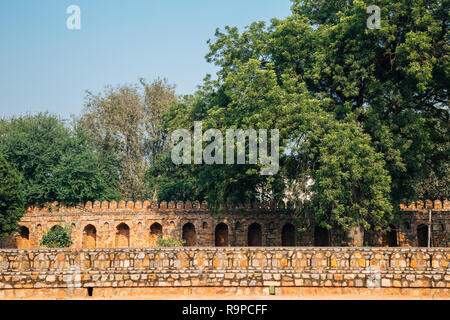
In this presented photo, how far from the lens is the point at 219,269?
37.6ft

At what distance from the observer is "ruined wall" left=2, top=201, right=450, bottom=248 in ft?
84.3

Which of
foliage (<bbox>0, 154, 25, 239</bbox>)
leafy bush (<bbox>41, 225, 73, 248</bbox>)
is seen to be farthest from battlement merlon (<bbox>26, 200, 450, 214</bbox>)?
foliage (<bbox>0, 154, 25, 239</bbox>)

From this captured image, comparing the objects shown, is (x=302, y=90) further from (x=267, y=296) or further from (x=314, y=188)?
(x=267, y=296)

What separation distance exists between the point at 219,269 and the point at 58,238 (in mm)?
17129

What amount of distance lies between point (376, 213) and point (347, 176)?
1917mm

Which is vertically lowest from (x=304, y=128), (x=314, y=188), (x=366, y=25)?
(x=314, y=188)

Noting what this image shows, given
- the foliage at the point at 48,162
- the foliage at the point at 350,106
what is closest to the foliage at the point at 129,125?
the foliage at the point at 48,162

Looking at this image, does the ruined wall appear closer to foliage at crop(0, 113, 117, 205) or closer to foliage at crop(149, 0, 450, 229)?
foliage at crop(0, 113, 117, 205)

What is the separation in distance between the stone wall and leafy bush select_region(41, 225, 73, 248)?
1501 centimetres

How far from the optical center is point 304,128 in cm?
1761

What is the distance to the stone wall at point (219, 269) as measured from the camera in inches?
444

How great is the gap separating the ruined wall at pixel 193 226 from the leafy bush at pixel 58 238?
82.4 inches

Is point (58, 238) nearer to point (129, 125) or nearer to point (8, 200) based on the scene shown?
point (8, 200)

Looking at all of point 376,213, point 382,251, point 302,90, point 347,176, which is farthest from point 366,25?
point 382,251
